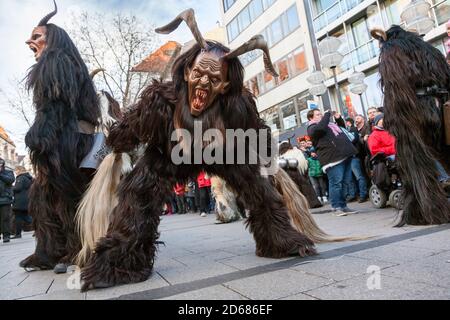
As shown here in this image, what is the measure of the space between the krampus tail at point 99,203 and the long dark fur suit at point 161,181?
0.18 m

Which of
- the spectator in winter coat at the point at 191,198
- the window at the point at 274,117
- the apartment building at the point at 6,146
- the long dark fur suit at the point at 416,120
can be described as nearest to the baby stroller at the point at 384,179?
the long dark fur suit at the point at 416,120

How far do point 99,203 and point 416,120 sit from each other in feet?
9.84

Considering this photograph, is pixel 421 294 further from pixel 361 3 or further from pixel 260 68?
pixel 260 68

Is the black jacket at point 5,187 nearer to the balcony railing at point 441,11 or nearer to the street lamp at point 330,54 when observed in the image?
the street lamp at point 330,54

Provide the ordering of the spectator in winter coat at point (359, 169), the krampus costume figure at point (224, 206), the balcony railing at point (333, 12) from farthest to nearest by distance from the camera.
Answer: the balcony railing at point (333, 12), the spectator in winter coat at point (359, 169), the krampus costume figure at point (224, 206)

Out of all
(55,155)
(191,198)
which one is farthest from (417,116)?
(191,198)

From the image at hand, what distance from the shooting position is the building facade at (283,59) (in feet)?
65.5

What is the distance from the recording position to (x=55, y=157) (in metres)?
3.01

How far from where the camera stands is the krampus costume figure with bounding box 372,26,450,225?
11.3 feet

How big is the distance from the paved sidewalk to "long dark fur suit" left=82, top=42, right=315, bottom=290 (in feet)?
0.42

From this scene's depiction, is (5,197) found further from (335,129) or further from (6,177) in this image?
(335,129)

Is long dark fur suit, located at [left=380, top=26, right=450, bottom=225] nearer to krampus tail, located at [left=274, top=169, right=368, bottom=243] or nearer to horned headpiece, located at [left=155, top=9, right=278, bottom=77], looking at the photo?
krampus tail, located at [left=274, top=169, right=368, bottom=243]
